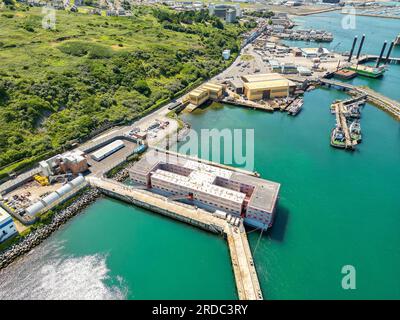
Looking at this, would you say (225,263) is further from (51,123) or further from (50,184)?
(51,123)

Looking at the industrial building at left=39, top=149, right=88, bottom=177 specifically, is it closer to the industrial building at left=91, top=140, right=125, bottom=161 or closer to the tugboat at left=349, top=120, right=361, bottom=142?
the industrial building at left=91, top=140, right=125, bottom=161

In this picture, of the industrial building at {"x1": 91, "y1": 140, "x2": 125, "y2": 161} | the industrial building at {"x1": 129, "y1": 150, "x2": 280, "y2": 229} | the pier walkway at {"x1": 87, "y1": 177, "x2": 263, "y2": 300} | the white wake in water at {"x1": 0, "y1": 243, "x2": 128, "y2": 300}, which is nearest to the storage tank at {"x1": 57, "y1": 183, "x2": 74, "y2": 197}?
the pier walkway at {"x1": 87, "y1": 177, "x2": 263, "y2": 300}

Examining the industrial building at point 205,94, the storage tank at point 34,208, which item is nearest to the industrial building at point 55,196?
the storage tank at point 34,208

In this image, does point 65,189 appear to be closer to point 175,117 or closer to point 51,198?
point 51,198

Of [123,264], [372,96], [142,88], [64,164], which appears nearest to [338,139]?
[372,96]

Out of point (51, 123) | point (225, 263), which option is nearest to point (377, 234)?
point (225, 263)

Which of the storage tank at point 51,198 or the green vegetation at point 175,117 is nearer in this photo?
the storage tank at point 51,198

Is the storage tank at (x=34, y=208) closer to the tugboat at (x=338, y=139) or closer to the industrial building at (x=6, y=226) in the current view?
the industrial building at (x=6, y=226)
